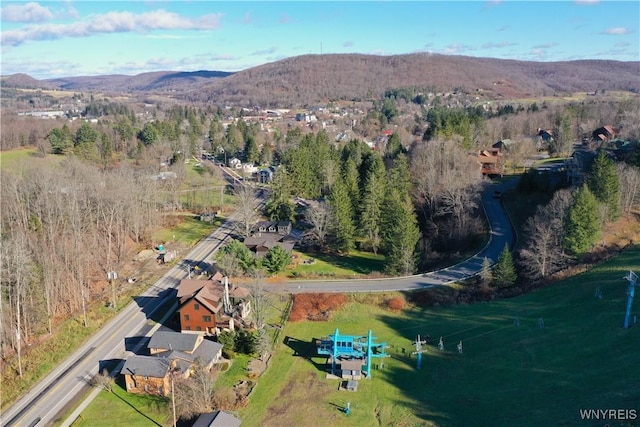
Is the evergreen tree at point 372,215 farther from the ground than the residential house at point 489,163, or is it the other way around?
the residential house at point 489,163

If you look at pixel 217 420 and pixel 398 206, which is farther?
pixel 398 206

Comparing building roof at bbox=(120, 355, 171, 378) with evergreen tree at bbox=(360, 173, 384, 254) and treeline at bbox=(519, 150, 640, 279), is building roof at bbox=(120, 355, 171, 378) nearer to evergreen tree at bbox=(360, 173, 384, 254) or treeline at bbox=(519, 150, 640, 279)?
evergreen tree at bbox=(360, 173, 384, 254)

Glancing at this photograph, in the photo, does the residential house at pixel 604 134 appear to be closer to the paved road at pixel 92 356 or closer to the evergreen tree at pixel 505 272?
the evergreen tree at pixel 505 272

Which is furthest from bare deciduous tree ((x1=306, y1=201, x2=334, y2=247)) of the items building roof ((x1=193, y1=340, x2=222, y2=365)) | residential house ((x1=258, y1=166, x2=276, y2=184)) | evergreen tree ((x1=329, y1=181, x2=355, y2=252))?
residential house ((x1=258, y1=166, x2=276, y2=184))

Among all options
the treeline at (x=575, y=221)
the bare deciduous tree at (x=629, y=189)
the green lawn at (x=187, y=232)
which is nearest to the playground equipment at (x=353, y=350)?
the treeline at (x=575, y=221)

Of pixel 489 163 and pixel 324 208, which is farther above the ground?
pixel 489 163

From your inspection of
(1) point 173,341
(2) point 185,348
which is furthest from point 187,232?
(2) point 185,348

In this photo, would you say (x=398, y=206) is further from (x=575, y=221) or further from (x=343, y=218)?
(x=575, y=221)
